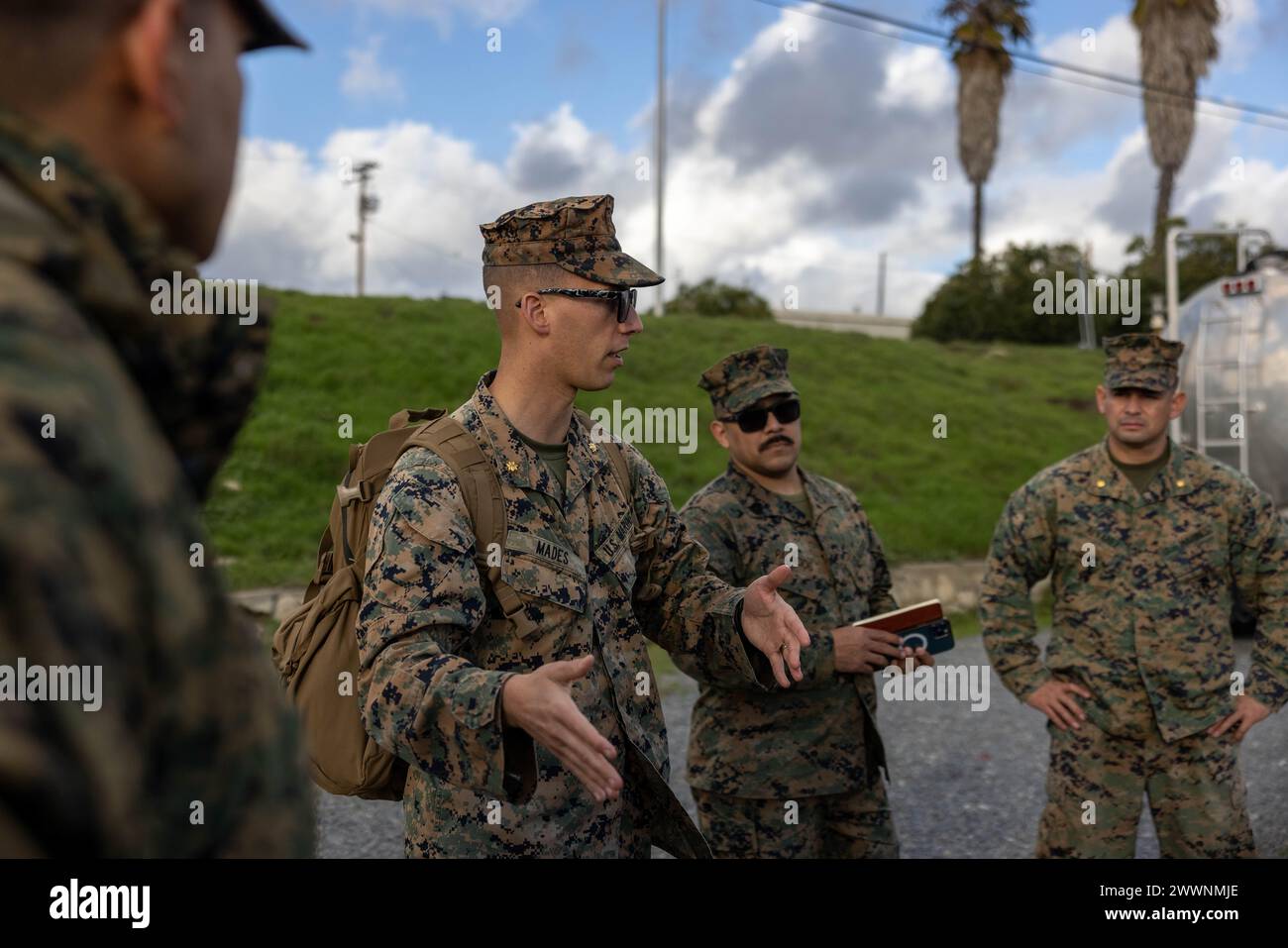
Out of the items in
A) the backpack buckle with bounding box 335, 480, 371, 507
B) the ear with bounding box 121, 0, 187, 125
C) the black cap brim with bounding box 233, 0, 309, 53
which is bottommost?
the backpack buckle with bounding box 335, 480, 371, 507

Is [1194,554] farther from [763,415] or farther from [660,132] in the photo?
[660,132]

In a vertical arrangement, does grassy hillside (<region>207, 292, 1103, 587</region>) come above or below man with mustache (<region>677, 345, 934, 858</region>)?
above

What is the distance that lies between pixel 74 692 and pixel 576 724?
1.18 m

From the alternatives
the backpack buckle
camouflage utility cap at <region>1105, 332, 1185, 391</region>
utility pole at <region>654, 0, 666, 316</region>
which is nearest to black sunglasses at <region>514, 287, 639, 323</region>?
the backpack buckle

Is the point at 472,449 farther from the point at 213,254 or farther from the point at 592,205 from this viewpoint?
the point at 213,254

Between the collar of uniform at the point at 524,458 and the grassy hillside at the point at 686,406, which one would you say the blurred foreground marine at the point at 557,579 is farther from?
the grassy hillside at the point at 686,406

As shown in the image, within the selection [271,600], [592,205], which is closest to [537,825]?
[592,205]

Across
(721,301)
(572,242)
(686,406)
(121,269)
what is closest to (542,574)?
(572,242)

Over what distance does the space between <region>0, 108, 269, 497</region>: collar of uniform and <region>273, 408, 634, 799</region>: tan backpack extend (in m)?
1.52

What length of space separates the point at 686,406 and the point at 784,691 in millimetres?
12305

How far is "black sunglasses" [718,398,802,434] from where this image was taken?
412cm

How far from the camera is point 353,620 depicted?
2.55 m

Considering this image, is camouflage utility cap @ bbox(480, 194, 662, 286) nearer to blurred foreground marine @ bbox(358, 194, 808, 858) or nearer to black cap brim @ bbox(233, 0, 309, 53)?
blurred foreground marine @ bbox(358, 194, 808, 858)

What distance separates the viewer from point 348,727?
251 centimetres
